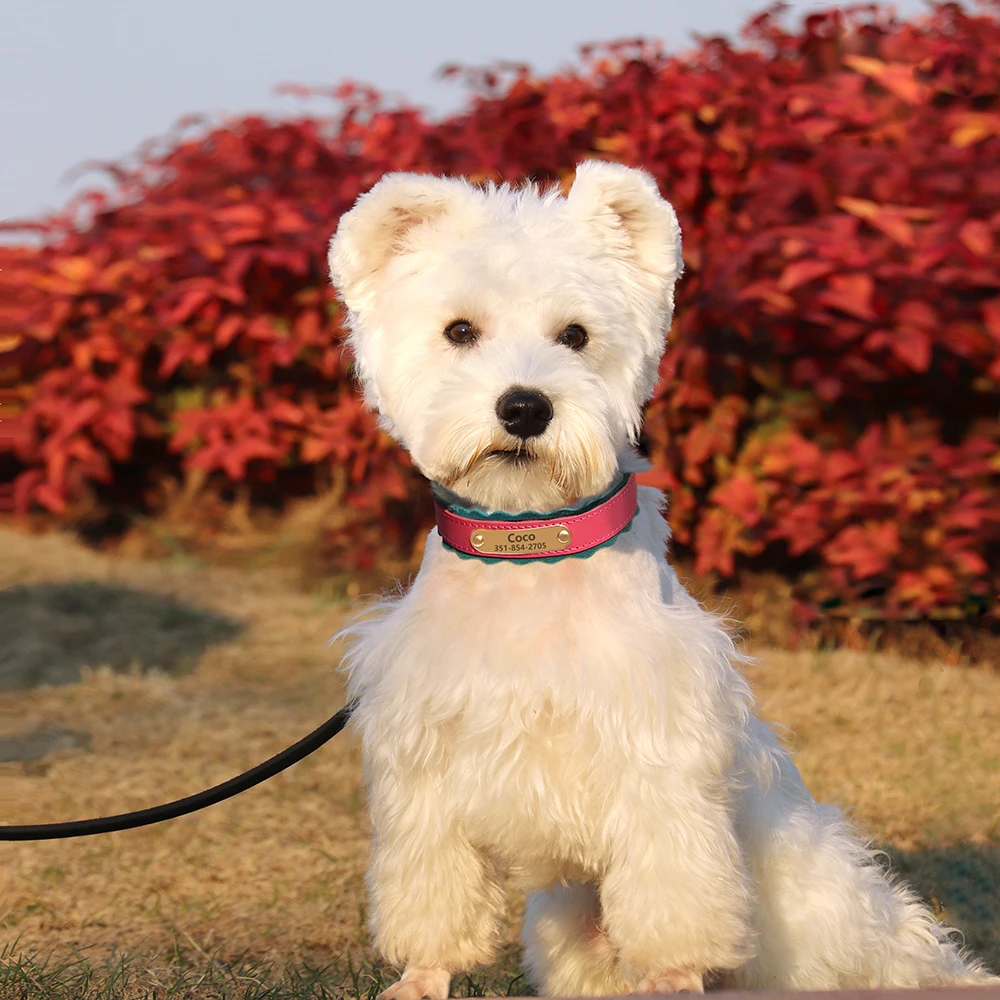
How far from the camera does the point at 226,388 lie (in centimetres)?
788

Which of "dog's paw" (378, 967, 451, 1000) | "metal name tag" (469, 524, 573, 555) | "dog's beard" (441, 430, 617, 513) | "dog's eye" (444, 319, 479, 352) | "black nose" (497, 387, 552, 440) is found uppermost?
"dog's eye" (444, 319, 479, 352)

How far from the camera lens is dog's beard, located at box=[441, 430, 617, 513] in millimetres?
2590

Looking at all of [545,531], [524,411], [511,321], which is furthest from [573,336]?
[545,531]

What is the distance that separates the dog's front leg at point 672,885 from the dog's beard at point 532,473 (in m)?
0.60

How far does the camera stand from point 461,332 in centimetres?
277

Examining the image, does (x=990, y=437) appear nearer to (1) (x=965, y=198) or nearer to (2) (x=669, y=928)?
(1) (x=965, y=198)

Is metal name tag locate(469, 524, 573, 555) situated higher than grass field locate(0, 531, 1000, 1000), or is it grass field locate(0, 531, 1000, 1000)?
metal name tag locate(469, 524, 573, 555)

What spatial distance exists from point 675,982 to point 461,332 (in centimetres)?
139

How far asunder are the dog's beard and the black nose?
0.9 inches

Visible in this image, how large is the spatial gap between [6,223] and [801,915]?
667 centimetres

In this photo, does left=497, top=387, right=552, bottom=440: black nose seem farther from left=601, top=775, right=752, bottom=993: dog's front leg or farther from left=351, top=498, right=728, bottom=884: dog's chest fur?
left=601, top=775, right=752, bottom=993: dog's front leg

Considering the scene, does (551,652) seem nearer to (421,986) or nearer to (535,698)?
(535,698)

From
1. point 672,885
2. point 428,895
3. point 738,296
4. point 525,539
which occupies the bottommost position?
point 738,296

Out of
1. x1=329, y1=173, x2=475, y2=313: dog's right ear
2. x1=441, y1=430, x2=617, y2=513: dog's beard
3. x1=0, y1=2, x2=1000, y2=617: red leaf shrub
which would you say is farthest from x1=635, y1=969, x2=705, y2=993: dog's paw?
x1=0, y1=2, x2=1000, y2=617: red leaf shrub
